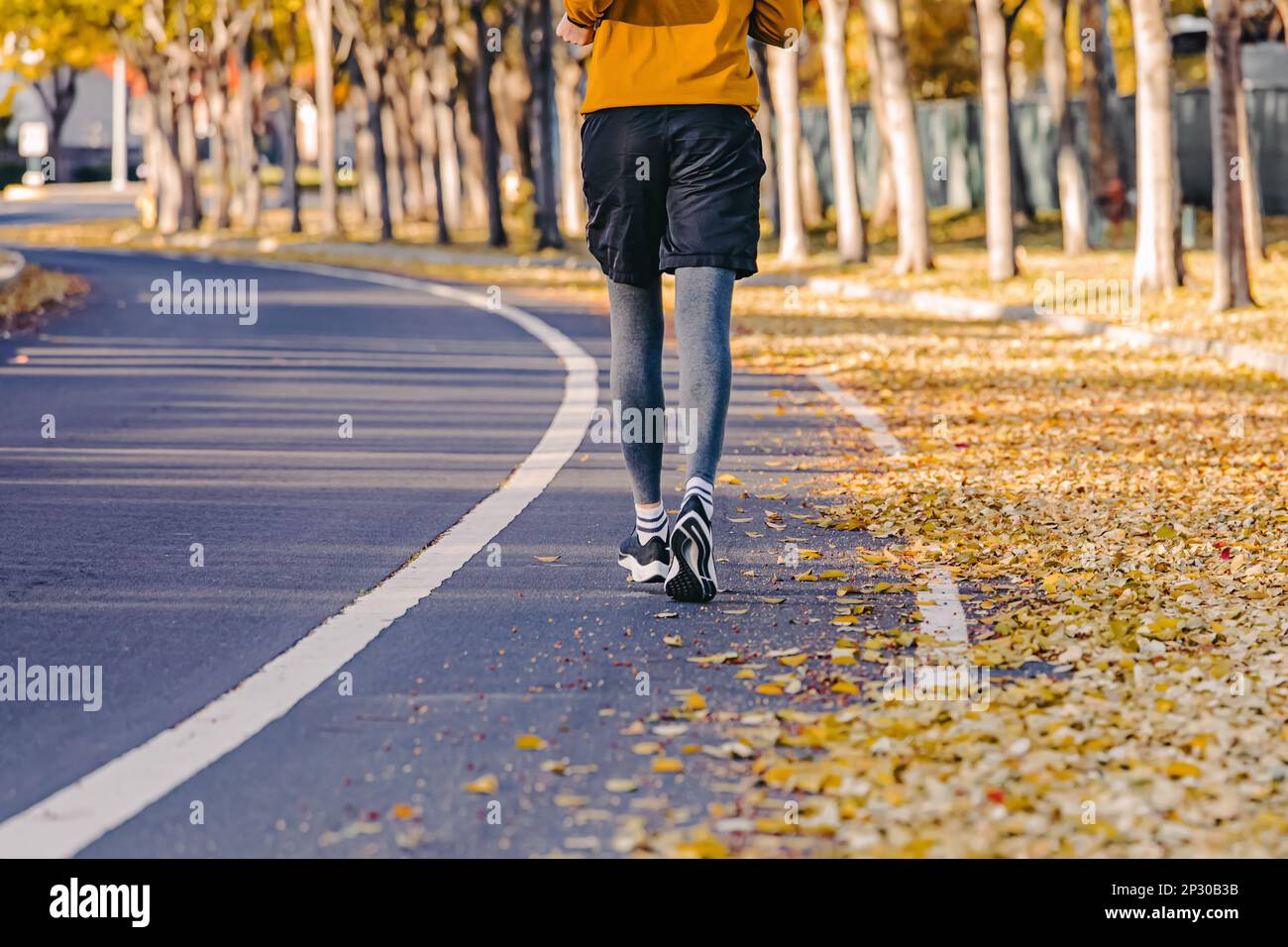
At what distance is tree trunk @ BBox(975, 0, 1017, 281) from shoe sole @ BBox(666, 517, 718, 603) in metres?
21.6

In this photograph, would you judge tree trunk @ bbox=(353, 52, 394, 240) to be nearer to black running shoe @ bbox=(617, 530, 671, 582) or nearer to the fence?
the fence

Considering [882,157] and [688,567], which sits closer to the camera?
[688,567]

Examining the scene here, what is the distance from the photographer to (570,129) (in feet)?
170

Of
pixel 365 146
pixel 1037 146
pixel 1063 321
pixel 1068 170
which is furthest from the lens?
pixel 365 146

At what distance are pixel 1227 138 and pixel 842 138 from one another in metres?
11.8

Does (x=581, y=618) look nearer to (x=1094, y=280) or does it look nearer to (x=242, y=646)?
(x=242, y=646)

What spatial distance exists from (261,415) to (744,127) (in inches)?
268

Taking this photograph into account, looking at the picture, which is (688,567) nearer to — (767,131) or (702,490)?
(702,490)

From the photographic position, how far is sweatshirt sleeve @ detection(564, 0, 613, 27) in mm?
6383

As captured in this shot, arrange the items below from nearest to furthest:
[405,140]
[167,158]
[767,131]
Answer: [767,131] < [167,158] < [405,140]

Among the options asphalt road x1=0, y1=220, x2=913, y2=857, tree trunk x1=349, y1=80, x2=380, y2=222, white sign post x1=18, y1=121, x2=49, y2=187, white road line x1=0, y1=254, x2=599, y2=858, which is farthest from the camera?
white sign post x1=18, y1=121, x2=49, y2=187

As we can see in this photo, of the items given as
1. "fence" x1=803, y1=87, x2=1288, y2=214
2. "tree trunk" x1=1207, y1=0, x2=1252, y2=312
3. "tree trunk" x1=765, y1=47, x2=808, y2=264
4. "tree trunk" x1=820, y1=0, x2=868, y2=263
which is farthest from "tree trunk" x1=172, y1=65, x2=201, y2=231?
"tree trunk" x1=1207, y1=0, x2=1252, y2=312

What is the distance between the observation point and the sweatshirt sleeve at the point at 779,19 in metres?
6.59

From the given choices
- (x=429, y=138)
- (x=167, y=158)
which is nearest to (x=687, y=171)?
(x=429, y=138)
